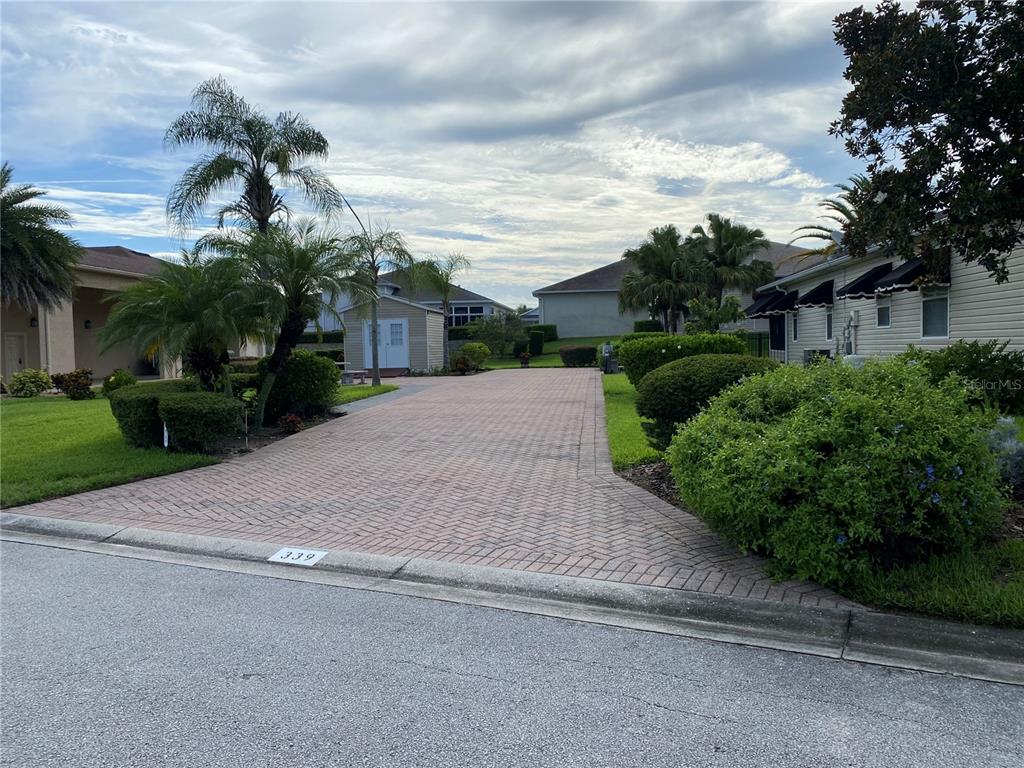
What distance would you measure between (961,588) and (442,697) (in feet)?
10.1

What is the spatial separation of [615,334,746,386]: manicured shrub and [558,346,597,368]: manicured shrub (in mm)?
20023

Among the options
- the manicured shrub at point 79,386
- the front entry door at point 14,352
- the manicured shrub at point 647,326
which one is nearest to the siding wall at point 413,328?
the front entry door at point 14,352

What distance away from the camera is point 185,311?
429 inches

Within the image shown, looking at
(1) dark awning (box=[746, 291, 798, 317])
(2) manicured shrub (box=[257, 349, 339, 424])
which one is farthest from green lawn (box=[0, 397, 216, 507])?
(1) dark awning (box=[746, 291, 798, 317])

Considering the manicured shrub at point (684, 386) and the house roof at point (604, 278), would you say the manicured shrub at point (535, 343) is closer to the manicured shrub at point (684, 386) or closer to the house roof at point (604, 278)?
the house roof at point (604, 278)

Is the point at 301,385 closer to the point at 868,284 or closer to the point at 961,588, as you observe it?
the point at 961,588

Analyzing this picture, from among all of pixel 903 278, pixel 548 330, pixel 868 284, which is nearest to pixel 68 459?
pixel 903 278

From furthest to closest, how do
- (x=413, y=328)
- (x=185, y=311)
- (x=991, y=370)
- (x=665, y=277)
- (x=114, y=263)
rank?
1. (x=665, y=277)
2. (x=413, y=328)
3. (x=114, y=263)
4. (x=185, y=311)
5. (x=991, y=370)

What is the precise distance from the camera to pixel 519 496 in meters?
7.62

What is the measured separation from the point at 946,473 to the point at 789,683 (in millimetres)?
1791

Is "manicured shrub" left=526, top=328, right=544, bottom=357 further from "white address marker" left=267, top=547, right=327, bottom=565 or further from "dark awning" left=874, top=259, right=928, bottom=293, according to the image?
"white address marker" left=267, top=547, right=327, bottom=565

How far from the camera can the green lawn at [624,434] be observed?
911 cm

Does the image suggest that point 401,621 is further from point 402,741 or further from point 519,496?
point 519,496

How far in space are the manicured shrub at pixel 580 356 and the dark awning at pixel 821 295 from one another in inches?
587
